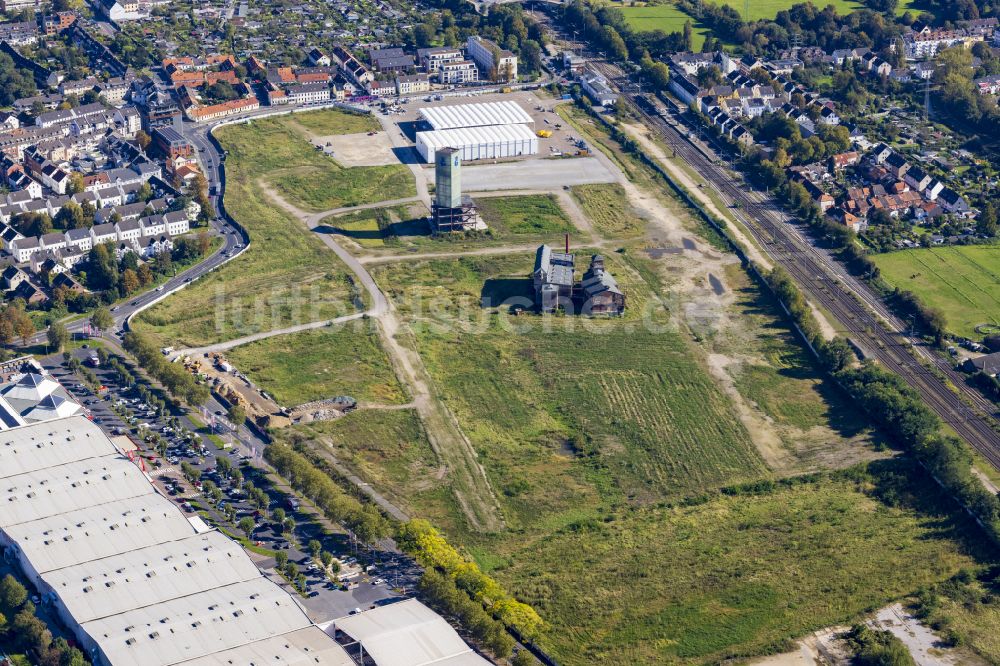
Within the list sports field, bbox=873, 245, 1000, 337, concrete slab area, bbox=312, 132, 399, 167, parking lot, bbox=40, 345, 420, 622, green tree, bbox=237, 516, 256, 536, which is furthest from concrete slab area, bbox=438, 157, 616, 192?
green tree, bbox=237, 516, 256, 536

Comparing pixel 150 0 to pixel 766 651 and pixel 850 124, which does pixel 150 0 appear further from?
pixel 766 651

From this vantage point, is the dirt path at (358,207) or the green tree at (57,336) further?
the dirt path at (358,207)

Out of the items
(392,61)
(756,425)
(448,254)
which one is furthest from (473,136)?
(756,425)

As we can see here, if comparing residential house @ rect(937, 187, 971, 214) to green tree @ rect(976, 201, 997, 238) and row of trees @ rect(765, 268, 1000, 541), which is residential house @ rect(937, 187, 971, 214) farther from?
row of trees @ rect(765, 268, 1000, 541)

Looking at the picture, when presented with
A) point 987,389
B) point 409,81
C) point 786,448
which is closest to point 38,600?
point 786,448

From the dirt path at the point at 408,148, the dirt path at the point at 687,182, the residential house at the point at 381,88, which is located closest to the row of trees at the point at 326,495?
the dirt path at the point at 408,148

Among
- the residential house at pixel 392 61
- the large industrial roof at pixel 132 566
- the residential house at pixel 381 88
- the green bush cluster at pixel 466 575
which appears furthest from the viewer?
the residential house at pixel 392 61

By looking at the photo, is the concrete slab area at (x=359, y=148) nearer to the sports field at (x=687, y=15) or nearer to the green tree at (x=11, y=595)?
the sports field at (x=687, y=15)
